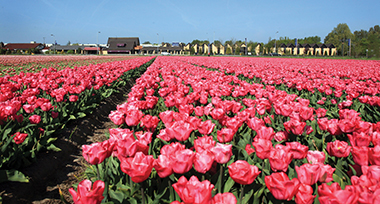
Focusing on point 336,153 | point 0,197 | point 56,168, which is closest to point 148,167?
point 336,153

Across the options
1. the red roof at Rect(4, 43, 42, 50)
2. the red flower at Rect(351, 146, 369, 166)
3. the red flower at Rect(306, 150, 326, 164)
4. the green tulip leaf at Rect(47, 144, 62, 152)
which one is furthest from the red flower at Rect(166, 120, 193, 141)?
the red roof at Rect(4, 43, 42, 50)

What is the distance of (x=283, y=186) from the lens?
119cm

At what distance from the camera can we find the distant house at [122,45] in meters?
92.7

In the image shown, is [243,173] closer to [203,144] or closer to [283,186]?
[283,186]

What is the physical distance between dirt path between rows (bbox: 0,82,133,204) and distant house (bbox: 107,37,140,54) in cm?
9077

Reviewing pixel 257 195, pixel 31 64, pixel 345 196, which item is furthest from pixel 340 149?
pixel 31 64

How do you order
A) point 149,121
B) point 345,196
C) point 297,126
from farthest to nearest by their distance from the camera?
point 149,121
point 297,126
point 345,196

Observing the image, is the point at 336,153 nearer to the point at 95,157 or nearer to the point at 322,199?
the point at 322,199

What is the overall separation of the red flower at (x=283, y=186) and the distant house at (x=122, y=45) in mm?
94441

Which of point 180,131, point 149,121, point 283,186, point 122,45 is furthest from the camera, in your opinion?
point 122,45

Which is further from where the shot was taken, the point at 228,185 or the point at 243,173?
the point at 228,185

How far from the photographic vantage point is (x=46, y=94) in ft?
17.8

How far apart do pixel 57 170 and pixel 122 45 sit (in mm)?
100192

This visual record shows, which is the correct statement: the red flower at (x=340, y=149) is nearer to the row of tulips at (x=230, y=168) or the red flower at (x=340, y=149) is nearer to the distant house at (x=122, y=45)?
the row of tulips at (x=230, y=168)
